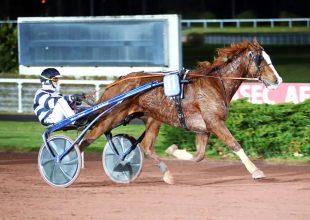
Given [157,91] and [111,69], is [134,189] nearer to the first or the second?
[157,91]

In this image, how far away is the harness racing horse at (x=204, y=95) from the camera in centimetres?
1067

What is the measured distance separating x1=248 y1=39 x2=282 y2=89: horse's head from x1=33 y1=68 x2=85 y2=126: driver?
6.79 feet

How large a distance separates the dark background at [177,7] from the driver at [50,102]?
35378mm

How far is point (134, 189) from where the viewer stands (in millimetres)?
10641

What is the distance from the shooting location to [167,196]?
395 inches

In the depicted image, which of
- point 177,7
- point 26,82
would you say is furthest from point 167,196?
point 177,7

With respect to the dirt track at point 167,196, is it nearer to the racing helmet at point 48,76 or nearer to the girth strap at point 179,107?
the girth strap at point 179,107

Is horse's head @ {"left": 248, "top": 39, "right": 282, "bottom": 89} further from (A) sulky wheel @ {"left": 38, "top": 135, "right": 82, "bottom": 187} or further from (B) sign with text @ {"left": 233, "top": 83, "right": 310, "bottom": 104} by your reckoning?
(B) sign with text @ {"left": 233, "top": 83, "right": 310, "bottom": 104}

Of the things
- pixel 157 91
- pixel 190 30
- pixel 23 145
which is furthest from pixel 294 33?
pixel 157 91

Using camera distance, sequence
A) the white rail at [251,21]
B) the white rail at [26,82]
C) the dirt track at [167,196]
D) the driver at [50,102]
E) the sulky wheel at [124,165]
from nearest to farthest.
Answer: the dirt track at [167,196]
the driver at [50,102]
the sulky wheel at [124,165]
the white rail at [26,82]
the white rail at [251,21]

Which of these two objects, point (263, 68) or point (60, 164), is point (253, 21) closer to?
point (263, 68)

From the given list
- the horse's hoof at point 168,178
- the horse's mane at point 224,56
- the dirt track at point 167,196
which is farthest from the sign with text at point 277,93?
the horse's hoof at point 168,178

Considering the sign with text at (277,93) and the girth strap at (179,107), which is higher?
the girth strap at (179,107)

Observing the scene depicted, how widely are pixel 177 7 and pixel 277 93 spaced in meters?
41.1
